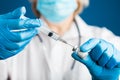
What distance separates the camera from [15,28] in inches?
41.4

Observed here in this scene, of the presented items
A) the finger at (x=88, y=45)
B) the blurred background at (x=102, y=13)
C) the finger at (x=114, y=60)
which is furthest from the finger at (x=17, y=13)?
the blurred background at (x=102, y=13)

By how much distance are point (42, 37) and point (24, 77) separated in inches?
7.1

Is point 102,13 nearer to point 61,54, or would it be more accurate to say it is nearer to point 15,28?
point 61,54

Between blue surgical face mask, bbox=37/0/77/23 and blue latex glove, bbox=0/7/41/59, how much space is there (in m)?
0.38

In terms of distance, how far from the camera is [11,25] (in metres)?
1.05

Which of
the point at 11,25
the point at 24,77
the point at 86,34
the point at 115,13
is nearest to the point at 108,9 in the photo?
the point at 115,13

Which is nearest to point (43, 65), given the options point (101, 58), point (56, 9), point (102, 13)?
point (56, 9)

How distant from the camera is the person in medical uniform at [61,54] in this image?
1.14m

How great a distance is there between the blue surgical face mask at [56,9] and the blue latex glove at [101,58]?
35 cm

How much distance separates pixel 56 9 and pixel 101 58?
0.39m

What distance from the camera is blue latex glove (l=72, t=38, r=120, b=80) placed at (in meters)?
1.11

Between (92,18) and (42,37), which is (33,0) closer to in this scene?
(42,37)

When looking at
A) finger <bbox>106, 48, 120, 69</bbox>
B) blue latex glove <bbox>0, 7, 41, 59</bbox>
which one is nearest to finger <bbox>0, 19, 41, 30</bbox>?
blue latex glove <bbox>0, 7, 41, 59</bbox>

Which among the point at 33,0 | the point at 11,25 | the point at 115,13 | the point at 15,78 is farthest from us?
the point at 115,13
